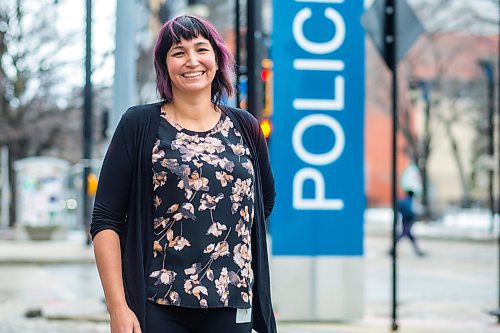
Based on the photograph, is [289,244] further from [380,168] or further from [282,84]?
[380,168]

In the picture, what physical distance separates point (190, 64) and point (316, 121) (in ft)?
19.3

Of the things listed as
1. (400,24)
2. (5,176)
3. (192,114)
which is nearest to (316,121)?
(400,24)

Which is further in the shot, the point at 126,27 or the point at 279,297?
the point at 126,27

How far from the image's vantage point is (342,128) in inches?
353

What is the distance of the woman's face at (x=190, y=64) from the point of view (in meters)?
3.12

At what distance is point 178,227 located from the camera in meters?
2.95

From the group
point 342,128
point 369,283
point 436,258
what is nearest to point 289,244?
point 342,128

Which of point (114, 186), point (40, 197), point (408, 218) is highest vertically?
point (114, 186)

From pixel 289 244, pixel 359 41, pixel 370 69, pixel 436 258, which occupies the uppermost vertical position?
pixel 370 69

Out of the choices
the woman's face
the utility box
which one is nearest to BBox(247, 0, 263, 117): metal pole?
the woman's face

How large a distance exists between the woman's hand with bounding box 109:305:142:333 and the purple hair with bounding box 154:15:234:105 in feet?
2.27

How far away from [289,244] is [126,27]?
11.1 feet

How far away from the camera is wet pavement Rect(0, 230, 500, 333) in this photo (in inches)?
388

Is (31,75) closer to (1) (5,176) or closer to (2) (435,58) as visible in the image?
(1) (5,176)
